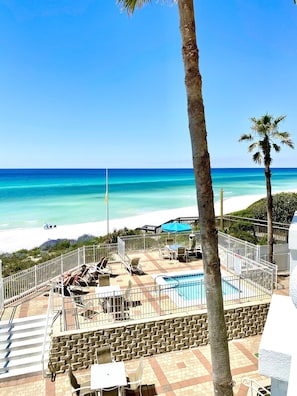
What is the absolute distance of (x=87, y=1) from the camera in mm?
10898

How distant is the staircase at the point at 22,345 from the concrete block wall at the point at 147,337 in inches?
33.1

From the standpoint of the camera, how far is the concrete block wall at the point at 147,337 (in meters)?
7.50

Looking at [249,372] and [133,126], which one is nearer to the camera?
[249,372]

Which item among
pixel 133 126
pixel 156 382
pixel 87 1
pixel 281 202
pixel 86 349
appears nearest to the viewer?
pixel 156 382

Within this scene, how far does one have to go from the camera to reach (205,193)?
3842mm

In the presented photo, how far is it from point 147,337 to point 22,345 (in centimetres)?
369

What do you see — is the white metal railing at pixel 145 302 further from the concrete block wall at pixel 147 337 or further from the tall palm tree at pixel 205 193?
the tall palm tree at pixel 205 193

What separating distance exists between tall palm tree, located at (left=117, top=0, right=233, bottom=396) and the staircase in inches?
230

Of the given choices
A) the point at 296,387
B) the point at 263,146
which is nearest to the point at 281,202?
the point at 263,146

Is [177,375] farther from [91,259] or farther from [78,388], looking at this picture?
[91,259]

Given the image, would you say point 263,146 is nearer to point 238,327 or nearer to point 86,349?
point 238,327

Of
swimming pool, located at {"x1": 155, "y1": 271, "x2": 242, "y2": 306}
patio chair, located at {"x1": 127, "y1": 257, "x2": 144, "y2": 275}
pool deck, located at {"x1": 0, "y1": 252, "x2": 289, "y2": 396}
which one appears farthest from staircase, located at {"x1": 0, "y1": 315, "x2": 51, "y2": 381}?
patio chair, located at {"x1": 127, "y1": 257, "x2": 144, "y2": 275}

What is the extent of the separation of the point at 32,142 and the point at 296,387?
8819 centimetres

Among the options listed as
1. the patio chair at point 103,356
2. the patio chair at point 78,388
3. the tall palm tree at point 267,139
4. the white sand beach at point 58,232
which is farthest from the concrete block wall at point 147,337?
the white sand beach at point 58,232
